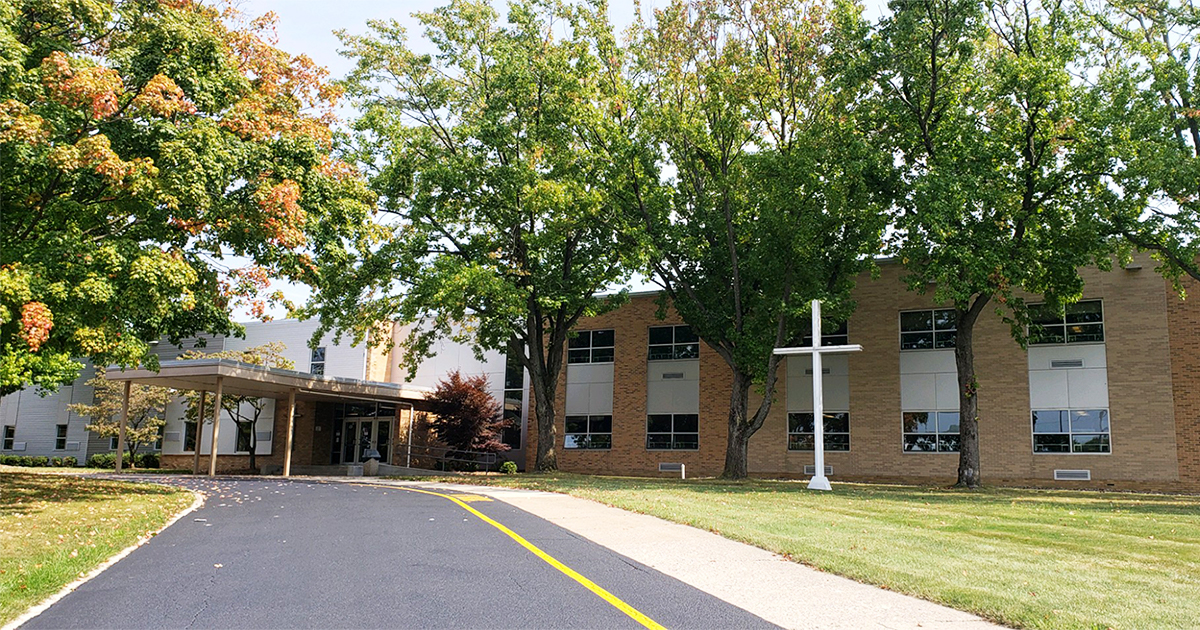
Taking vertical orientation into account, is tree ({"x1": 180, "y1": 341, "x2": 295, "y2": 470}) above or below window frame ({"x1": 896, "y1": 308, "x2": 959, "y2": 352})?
below

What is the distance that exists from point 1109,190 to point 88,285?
24110 millimetres

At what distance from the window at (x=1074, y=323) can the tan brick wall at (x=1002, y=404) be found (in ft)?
1.12

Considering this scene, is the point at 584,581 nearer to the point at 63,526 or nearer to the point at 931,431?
the point at 63,526

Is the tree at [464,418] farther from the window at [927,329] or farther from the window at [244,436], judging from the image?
the window at [927,329]

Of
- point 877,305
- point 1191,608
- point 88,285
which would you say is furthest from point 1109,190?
point 88,285

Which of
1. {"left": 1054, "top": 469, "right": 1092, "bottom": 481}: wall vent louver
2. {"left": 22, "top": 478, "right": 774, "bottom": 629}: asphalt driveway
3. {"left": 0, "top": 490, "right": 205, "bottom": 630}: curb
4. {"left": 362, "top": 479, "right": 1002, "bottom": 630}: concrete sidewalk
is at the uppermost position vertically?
{"left": 1054, "top": 469, "right": 1092, "bottom": 481}: wall vent louver

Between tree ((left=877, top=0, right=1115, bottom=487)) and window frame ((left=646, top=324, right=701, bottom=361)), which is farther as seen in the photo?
window frame ((left=646, top=324, right=701, bottom=361))

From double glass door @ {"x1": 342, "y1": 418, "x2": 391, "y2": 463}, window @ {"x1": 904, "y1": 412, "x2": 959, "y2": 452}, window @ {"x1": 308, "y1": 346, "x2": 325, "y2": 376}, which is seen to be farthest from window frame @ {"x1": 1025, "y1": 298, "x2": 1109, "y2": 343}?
window @ {"x1": 308, "y1": 346, "x2": 325, "y2": 376}

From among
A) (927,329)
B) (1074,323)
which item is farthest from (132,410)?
(1074,323)

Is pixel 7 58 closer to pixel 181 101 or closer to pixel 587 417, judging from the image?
pixel 181 101

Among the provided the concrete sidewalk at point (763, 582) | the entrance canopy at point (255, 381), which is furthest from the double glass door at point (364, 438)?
the concrete sidewalk at point (763, 582)

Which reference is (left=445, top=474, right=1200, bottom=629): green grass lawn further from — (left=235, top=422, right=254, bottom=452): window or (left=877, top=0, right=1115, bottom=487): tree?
(left=235, top=422, right=254, bottom=452): window

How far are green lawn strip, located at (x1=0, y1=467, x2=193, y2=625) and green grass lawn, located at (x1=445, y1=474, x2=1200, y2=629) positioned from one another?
7.71 meters

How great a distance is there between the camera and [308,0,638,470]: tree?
28016 mm
